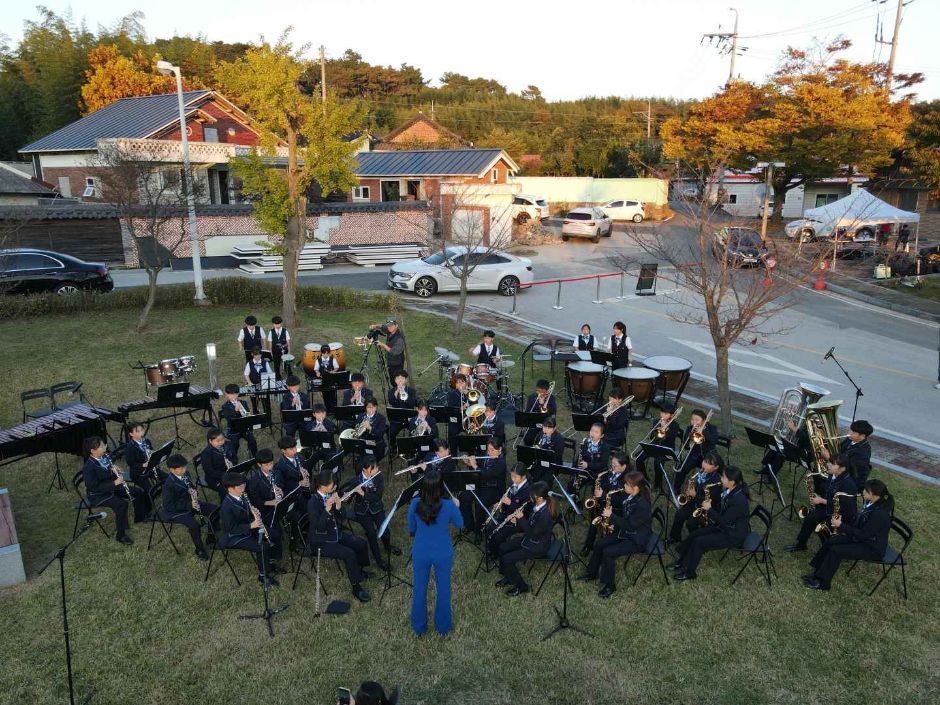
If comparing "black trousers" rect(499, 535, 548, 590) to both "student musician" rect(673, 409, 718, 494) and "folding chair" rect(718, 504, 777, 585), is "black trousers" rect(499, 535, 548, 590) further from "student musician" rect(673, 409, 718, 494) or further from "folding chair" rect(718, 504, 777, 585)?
Result: "student musician" rect(673, 409, 718, 494)

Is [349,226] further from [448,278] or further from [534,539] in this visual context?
[534,539]

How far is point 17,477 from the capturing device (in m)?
10.5

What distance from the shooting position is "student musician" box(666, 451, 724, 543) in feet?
26.6

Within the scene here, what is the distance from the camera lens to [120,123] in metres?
36.7

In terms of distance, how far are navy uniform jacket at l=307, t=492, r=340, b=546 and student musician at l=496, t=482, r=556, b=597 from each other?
6.42ft

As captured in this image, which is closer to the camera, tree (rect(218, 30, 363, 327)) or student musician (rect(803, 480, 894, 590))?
student musician (rect(803, 480, 894, 590))

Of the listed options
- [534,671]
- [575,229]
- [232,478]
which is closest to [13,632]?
[232,478]

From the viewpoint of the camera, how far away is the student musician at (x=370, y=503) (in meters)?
8.20

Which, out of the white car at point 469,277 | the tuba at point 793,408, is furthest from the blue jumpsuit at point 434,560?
the white car at point 469,277

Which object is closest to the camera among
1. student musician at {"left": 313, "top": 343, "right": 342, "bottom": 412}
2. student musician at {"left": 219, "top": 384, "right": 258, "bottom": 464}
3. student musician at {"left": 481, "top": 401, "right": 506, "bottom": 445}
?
student musician at {"left": 219, "top": 384, "right": 258, "bottom": 464}

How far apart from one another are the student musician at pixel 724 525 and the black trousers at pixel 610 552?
2.35ft

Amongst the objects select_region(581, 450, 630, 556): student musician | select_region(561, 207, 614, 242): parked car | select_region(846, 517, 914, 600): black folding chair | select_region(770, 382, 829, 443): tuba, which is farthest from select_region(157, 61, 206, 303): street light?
select_region(561, 207, 614, 242): parked car

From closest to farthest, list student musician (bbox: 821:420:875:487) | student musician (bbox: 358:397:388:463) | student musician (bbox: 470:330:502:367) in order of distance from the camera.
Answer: student musician (bbox: 821:420:875:487) < student musician (bbox: 358:397:388:463) < student musician (bbox: 470:330:502:367)

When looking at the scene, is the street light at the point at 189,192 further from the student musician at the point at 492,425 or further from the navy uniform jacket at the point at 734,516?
the navy uniform jacket at the point at 734,516
